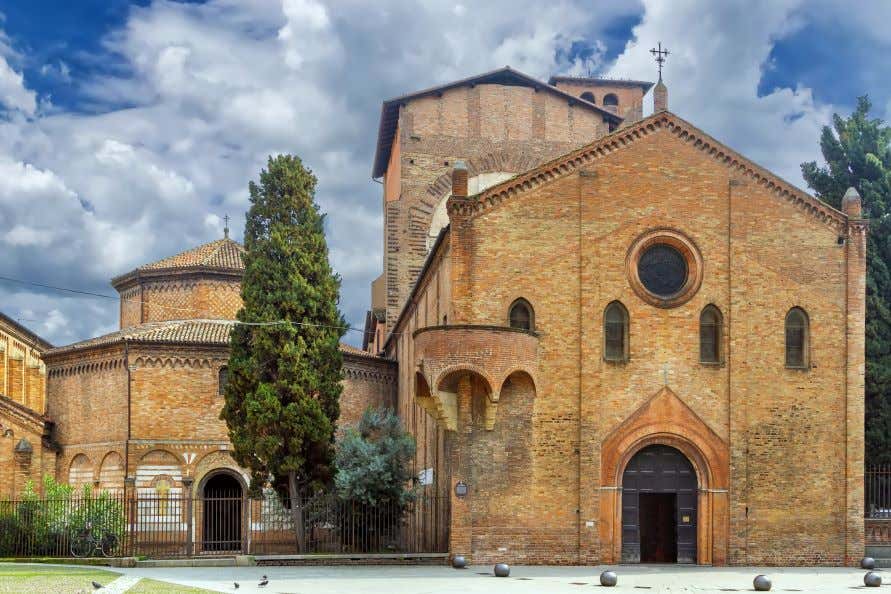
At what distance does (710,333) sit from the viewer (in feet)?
90.2

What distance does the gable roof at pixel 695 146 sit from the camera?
89.0ft

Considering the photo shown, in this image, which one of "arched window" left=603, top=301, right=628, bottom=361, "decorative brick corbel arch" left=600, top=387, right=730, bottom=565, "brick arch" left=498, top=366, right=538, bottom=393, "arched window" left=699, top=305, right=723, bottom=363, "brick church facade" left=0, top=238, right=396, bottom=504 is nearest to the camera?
"brick arch" left=498, top=366, right=538, bottom=393

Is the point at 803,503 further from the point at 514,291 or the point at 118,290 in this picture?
the point at 118,290

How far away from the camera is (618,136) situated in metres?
27.5

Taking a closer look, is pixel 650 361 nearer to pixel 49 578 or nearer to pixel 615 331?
pixel 615 331

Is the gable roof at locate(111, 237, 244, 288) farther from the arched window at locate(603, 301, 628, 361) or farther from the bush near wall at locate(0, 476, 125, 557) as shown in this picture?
the arched window at locate(603, 301, 628, 361)

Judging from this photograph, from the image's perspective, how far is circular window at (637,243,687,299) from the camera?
27500 millimetres

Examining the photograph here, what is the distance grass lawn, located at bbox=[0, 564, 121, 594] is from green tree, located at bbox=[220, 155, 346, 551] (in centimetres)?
536

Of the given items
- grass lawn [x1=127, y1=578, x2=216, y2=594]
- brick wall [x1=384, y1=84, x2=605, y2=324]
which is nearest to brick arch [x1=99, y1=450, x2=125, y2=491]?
brick wall [x1=384, y1=84, x2=605, y2=324]

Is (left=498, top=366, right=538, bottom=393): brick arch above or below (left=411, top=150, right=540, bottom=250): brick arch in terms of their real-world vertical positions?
below

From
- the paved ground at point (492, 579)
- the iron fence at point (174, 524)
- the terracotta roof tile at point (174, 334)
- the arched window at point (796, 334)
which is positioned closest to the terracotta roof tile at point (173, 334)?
the terracotta roof tile at point (174, 334)

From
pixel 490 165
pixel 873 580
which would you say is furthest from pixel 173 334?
pixel 873 580

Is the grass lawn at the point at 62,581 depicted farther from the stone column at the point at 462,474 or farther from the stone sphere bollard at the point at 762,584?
the stone sphere bollard at the point at 762,584

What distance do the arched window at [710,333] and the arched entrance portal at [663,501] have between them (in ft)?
8.14
